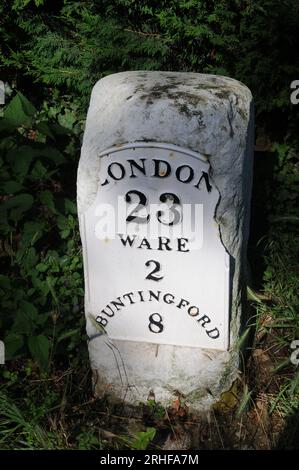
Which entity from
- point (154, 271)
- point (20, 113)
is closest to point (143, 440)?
point (154, 271)

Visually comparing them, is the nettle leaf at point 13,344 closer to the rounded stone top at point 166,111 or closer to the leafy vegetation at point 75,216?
the leafy vegetation at point 75,216

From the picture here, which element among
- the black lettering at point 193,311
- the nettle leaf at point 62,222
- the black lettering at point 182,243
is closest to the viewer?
the black lettering at point 182,243

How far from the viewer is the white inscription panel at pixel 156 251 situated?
2.54m

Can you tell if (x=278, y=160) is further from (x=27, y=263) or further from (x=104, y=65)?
(x=27, y=263)

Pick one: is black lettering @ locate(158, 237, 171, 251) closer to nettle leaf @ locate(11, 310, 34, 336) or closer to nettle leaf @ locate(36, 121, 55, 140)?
nettle leaf @ locate(11, 310, 34, 336)

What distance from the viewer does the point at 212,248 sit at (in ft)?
8.54

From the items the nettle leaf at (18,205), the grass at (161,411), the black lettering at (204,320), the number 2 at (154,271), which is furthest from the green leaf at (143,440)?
the nettle leaf at (18,205)

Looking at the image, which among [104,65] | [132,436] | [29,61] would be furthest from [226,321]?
[29,61]

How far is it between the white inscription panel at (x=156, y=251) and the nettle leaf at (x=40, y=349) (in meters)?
0.23

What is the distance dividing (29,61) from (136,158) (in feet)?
6.58

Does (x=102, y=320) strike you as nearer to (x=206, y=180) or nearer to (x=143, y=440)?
(x=143, y=440)

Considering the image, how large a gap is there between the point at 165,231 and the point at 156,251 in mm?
95

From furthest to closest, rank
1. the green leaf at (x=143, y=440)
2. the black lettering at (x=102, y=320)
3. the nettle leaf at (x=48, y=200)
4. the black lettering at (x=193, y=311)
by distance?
1. the nettle leaf at (x=48, y=200)
2. the black lettering at (x=102, y=320)
3. the black lettering at (x=193, y=311)
4. the green leaf at (x=143, y=440)

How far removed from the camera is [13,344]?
110 inches
